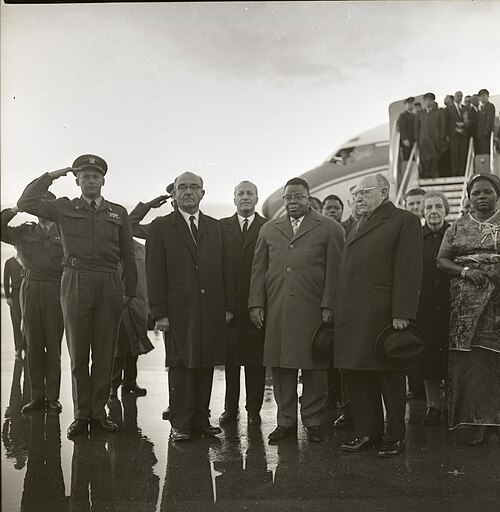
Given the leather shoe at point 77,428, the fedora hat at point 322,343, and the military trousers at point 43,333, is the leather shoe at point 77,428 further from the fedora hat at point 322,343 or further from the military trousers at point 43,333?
the fedora hat at point 322,343

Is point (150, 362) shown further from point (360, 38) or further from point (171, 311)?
point (360, 38)

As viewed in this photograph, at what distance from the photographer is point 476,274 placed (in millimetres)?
4477

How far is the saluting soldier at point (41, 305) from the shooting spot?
5.33 metres

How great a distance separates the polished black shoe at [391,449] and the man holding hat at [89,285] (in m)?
1.81

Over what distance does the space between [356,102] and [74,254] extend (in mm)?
2206

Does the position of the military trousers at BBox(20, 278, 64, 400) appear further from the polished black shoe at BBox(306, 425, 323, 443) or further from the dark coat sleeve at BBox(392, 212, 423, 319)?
the dark coat sleeve at BBox(392, 212, 423, 319)

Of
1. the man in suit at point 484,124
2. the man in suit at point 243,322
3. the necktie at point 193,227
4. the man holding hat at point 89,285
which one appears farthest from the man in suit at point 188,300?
the man in suit at point 484,124

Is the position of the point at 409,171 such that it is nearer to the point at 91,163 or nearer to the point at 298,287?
the point at 298,287

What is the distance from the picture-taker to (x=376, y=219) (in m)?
4.31

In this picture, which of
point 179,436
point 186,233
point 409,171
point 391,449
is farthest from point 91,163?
point 409,171

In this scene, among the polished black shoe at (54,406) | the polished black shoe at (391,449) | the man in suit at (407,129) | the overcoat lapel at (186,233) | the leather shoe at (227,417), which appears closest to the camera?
the polished black shoe at (391,449)

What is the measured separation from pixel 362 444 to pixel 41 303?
108 inches

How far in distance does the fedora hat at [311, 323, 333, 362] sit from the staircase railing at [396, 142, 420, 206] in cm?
356

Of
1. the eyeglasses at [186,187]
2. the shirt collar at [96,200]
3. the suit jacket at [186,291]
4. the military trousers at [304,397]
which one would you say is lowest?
the military trousers at [304,397]
